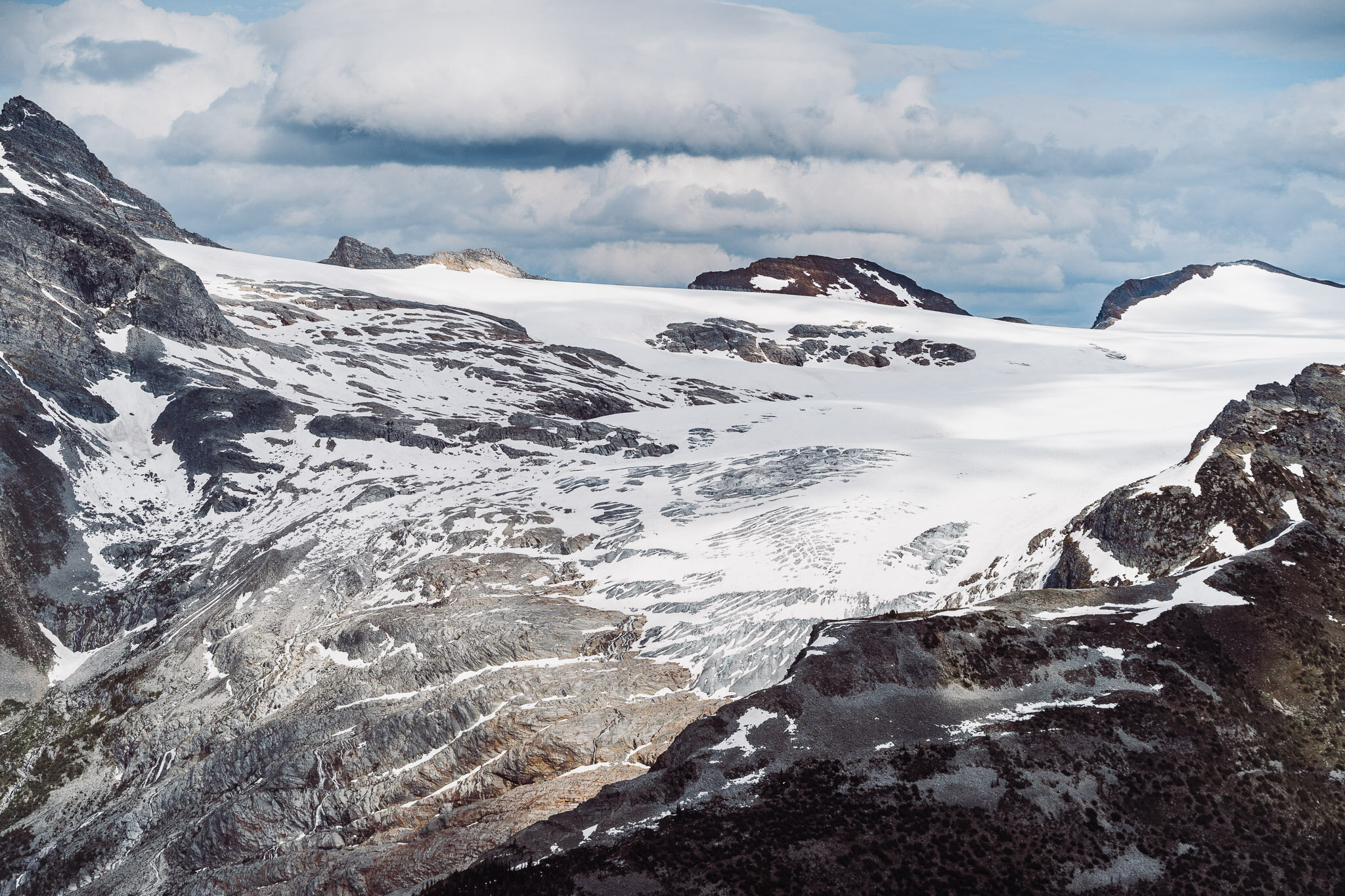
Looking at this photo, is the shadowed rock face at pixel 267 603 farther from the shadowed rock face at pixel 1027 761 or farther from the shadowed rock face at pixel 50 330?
the shadowed rock face at pixel 1027 761

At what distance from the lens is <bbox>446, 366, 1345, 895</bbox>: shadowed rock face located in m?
38.1

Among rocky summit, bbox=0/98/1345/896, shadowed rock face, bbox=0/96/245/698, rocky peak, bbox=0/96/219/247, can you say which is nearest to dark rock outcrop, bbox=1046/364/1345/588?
rocky summit, bbox=0/98/1345/896

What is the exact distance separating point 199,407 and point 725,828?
9983cm

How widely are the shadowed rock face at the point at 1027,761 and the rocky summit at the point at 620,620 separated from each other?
171mm

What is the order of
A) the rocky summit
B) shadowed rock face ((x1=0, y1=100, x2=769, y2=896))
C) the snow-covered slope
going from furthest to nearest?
the snow-covered slope → shadowed rock face ((x1=0, y1=100, x2=769, y2=896)) → the rocky summit

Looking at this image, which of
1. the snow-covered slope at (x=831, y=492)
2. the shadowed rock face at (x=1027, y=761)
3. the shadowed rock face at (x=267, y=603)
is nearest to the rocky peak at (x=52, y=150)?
the shadowed rock face at (x=267, y=603)

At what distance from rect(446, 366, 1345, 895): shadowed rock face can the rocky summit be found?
0.56 ft

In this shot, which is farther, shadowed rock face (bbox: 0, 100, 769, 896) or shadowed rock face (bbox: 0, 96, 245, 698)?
shadowed rock face (bbox: 0, 96, 245, 698)

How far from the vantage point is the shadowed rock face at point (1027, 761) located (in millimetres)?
38094

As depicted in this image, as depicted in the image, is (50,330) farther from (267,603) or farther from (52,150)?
(52,150)

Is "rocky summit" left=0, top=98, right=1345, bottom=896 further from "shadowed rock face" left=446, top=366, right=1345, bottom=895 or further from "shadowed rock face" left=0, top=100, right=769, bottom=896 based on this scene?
"shadowed rock face" left=0, top=100, right=769, bottom=896

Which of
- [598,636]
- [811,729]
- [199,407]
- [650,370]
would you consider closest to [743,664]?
[598,636]

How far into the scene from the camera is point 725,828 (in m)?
40.1

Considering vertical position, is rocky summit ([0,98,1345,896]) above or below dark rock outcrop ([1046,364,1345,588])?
below
